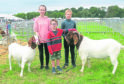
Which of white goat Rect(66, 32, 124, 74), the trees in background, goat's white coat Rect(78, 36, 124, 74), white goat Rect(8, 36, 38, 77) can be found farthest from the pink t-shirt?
the trees in background

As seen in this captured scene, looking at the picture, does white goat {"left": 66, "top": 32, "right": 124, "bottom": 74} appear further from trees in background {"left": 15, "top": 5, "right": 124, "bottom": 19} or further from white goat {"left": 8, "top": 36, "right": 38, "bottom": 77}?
trees in background {"left": 15, "top": 5, "right": 124, "bottom": 19}

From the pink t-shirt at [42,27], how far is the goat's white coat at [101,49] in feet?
4.31

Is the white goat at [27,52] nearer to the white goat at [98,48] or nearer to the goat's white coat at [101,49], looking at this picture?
the white goat at [98,48]

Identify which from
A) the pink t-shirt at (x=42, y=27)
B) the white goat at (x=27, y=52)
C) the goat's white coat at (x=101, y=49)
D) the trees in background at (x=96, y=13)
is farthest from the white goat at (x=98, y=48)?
the trees in background at (x=96, y=13)

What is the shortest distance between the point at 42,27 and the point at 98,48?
203 cm

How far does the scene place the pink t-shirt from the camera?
548 cm

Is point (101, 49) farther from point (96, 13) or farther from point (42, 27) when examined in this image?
point (96, 13)

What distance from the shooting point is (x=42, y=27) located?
5.48m

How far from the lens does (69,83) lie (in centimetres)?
441

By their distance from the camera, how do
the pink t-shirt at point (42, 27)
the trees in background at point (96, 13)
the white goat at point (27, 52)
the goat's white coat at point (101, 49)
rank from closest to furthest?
the goat's white coat at point (101, 49), the white goat at point (27, 52), the pink t-shirt at point (42, 27), the trees in background at point (96, 13)

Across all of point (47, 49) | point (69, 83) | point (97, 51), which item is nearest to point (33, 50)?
point (47, 49)

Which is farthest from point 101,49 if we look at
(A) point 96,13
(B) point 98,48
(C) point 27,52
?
(A) point 96,13

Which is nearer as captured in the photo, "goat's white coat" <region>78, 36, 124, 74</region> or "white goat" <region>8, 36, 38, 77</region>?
"goat's white coat" <region>78, 36, 124, 74</region>

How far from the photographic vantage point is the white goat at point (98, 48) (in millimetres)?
5003
